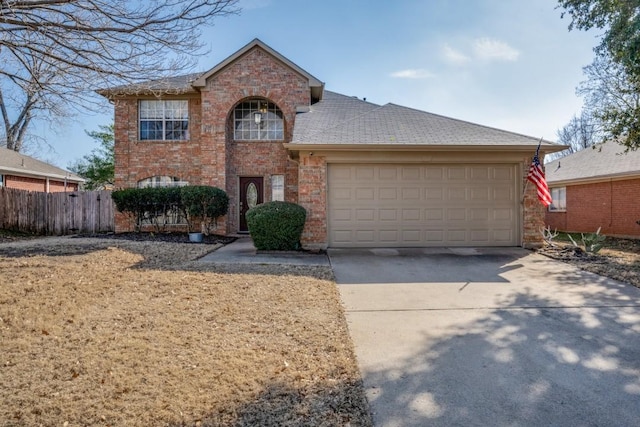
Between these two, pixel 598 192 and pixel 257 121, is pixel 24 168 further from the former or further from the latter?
pixel 598 192

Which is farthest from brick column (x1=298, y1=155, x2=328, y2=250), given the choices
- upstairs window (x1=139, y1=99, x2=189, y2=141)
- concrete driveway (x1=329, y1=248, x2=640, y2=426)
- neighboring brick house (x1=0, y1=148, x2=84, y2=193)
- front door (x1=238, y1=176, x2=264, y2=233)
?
Answer: neighboring brick house (x1=0, y1=148, x2=84, y2=193)

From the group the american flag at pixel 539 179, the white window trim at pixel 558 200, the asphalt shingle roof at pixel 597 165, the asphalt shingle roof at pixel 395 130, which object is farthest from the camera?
the white window trim at pixel 558 200

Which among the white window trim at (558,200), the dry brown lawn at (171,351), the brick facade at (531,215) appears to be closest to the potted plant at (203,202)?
the dry brown lawn at (171,351)

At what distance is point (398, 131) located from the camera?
10969 mm

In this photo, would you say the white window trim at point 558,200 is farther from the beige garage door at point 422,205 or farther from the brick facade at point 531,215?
the beige garage door at point 422,205

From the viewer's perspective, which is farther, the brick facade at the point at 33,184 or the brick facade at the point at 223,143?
the brick facade at the point at 33,184

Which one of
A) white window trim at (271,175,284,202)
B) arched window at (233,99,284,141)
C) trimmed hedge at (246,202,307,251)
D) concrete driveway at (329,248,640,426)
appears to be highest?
arched window at (233,99,284,141)

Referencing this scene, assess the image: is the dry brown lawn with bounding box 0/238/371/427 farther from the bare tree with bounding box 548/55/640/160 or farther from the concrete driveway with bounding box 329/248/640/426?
the bare tree with bounding box 548/55/640/160

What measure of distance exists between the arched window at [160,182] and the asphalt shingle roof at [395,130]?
17.8 ft

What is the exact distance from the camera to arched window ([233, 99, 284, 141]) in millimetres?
14492

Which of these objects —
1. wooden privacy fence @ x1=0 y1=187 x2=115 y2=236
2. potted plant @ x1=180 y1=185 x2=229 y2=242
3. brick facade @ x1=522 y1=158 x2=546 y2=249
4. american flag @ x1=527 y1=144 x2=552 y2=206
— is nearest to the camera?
american flag @ x1=527 y1=144 x2=552 y2=206

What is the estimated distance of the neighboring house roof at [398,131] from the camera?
10.0 metres

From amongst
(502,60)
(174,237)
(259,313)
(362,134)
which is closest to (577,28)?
(502,60)

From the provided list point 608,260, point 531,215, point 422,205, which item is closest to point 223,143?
point 422,205
